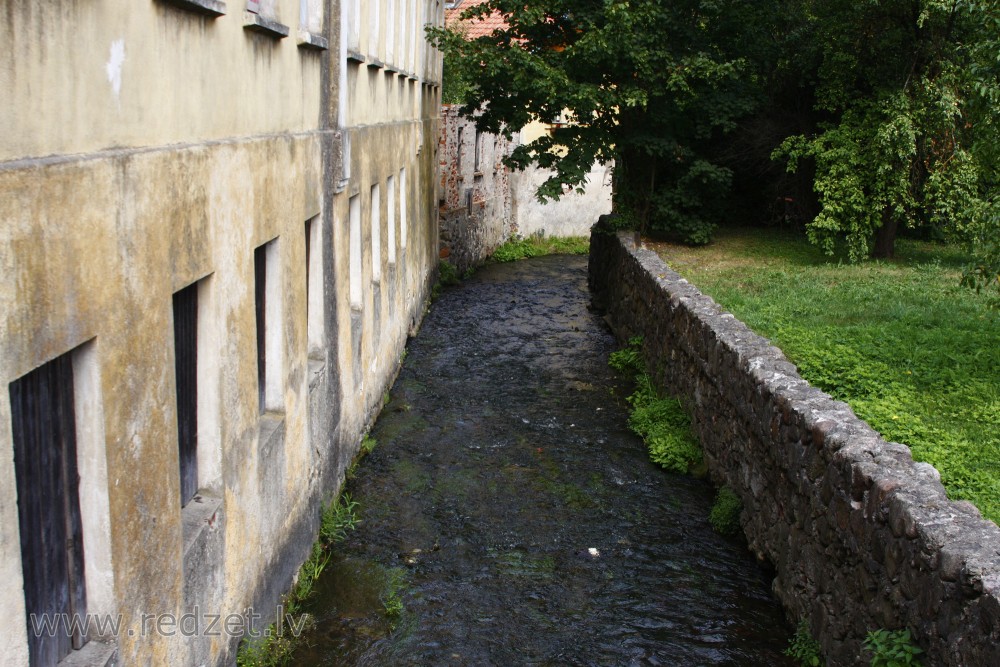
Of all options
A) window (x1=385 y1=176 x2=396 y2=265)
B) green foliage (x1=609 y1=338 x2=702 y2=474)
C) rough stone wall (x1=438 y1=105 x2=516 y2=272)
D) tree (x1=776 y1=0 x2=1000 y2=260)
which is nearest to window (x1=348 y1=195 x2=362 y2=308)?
window (x1=385 y1=176 x2=396 y2=265)

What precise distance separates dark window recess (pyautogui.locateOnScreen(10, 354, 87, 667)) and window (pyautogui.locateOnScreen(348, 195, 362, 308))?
6.80 metres

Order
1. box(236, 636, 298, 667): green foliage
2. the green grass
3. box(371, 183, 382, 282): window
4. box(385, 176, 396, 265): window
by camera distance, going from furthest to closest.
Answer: the green grass
box(385, 176, 396, 265): window
box(371, 183, 382, 282): window
box(236, 636, 298, 667): green foliage

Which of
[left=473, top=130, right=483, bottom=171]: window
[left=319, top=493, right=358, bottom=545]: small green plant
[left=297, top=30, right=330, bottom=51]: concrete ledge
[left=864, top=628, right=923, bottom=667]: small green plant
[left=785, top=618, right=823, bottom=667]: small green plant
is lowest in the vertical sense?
[left=785, top=618, right=823, bottom=667]: small green plant

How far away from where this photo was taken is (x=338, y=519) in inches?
341

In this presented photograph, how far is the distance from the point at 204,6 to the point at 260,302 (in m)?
2.30

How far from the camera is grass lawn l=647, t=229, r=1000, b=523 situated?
7293 mm

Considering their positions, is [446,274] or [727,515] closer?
[727,515]

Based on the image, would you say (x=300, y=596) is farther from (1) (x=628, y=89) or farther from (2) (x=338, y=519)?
(1) (x=628, y=89)

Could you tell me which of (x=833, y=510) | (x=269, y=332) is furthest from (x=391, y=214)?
(x=833, y=510)

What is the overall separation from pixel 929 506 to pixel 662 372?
7.12 metres

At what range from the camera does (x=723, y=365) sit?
963cm

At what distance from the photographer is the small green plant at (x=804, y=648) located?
670 cm

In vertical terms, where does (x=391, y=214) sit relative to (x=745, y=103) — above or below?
below

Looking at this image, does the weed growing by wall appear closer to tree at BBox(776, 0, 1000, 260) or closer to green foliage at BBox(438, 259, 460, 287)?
tree at BBox(776, 0, 1000, 260)
